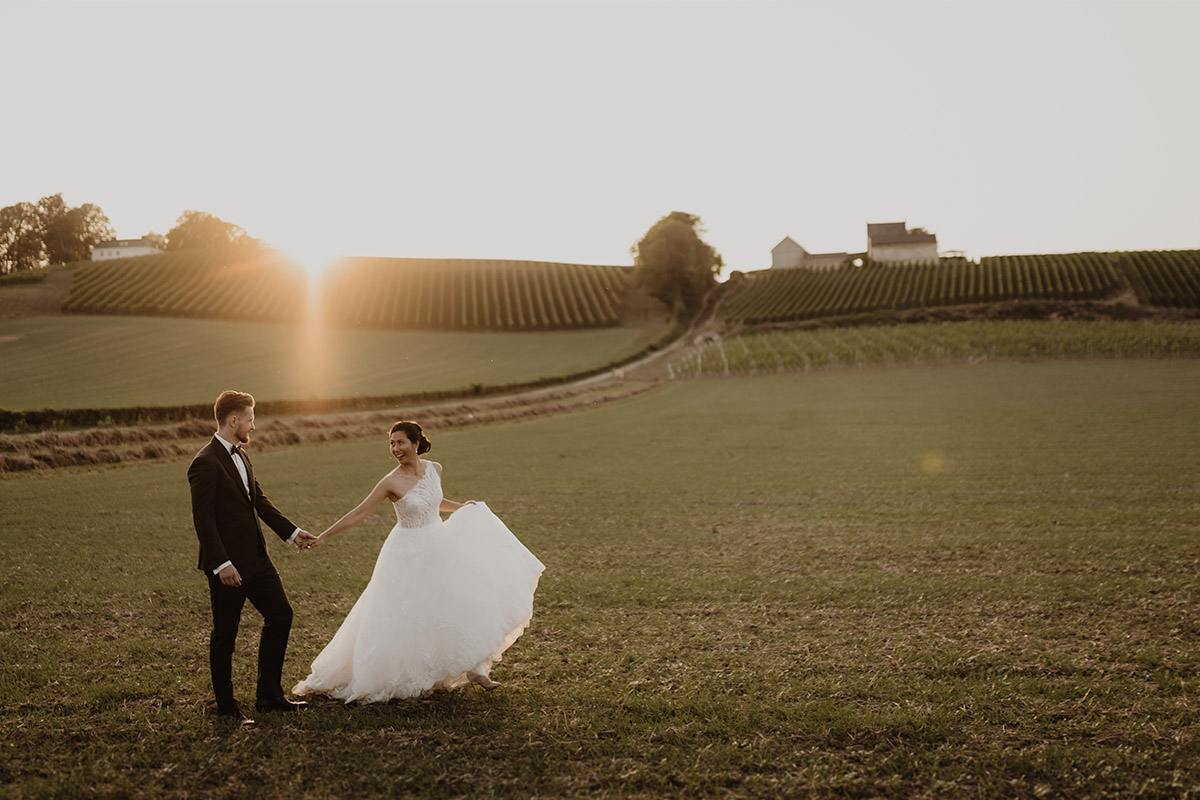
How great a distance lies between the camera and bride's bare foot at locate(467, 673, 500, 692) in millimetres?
6891

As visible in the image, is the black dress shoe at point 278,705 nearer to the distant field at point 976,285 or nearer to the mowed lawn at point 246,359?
the mowed lawn at point 246,359

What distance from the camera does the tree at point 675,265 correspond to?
91750mm

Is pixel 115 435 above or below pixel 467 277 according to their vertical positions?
below

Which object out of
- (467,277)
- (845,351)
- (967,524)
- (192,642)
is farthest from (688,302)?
(192,642)

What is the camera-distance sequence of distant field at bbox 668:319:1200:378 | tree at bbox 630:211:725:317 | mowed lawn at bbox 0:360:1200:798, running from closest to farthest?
mowed lawn at bbox 0:360:1200:798
distant field at bbox 668:319:1200:378
tree at bbox 630:211:725:317

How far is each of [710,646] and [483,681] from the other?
2.43 meters

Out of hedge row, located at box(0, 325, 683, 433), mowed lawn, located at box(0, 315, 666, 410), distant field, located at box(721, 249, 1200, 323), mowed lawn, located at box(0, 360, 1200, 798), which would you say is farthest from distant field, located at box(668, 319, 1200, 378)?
mowed lawn, located at box(0, 360, 1200, 798)

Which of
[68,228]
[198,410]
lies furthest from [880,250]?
[68,228]

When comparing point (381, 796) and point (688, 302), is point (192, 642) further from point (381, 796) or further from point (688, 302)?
point (688, 302)

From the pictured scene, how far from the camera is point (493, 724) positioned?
6324mm

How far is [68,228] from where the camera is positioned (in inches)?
4031

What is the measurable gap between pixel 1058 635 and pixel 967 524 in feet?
18.0

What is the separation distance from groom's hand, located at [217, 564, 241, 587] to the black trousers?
160 millimetres

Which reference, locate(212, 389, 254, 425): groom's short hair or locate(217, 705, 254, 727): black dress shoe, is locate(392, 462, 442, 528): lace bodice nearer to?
locate(212, 389, 254, 425): groom's short hair
